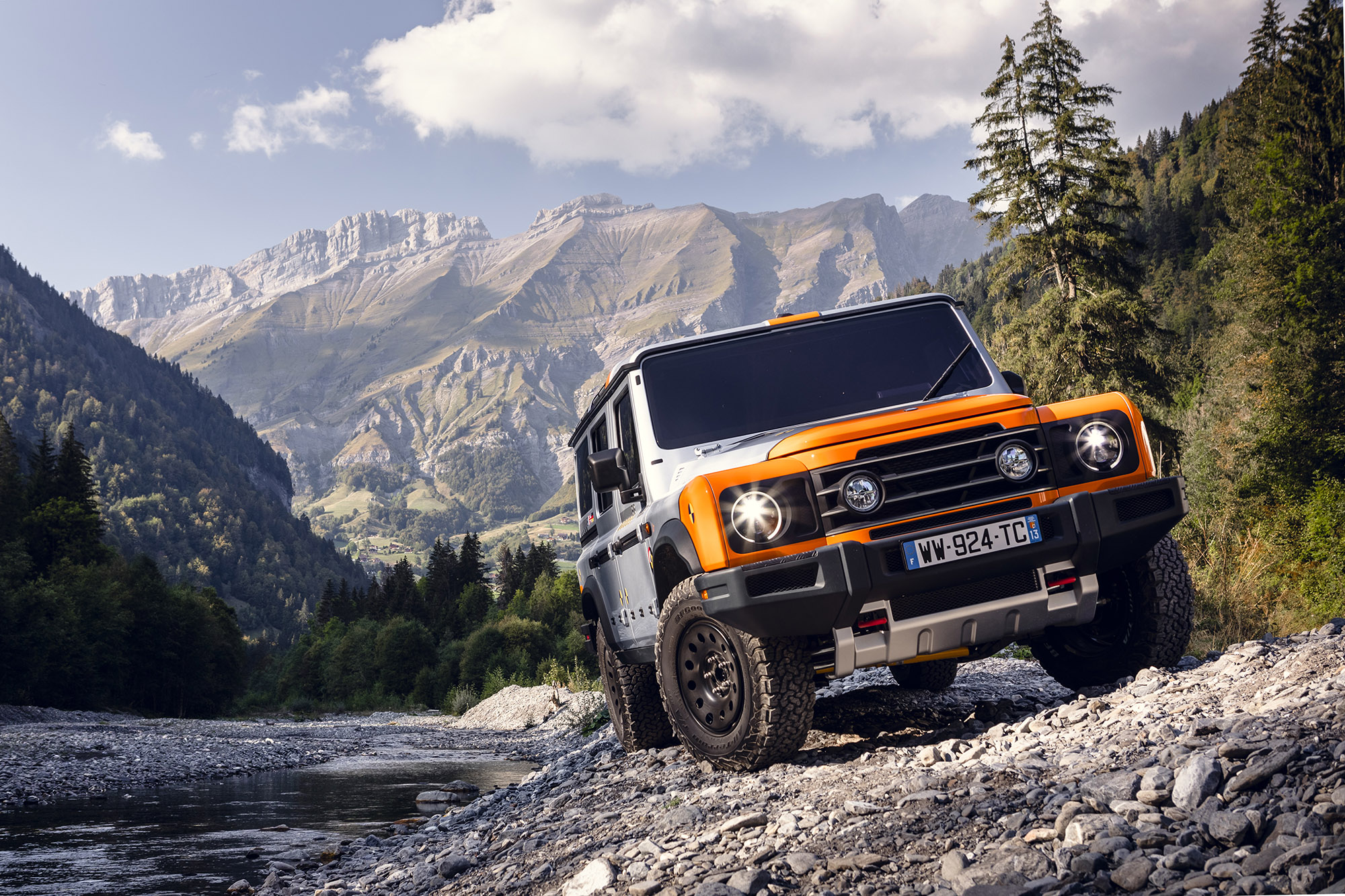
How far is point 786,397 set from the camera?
6230mm

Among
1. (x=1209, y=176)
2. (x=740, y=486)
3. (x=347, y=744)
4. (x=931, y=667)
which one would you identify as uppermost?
(x=1209, y=176)

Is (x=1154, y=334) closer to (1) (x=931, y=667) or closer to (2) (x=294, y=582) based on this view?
(1) (x=931, y=667)

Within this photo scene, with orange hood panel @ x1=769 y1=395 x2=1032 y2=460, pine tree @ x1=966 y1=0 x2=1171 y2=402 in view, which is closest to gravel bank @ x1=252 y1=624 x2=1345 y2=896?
orange hood panel @ x1=769 y1=395 x2=1032 y2=460

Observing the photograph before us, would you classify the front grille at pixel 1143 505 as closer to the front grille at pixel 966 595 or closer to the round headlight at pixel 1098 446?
the round headlight at pixel 1098 446

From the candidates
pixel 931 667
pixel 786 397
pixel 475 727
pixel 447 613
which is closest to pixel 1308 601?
pixel 931 667

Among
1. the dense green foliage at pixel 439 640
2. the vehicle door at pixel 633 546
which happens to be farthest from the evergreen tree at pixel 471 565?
the vehicle door at pixel 633 546

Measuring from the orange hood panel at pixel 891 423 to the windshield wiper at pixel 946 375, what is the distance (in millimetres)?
675

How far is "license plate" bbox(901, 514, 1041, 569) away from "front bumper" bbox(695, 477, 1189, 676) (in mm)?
29

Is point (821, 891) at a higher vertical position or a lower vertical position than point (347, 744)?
higher

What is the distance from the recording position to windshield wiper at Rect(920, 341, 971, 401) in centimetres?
608

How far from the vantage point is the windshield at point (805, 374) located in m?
6.16

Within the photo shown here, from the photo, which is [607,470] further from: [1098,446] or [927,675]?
[927,675]

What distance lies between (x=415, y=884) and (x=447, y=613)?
294 ft

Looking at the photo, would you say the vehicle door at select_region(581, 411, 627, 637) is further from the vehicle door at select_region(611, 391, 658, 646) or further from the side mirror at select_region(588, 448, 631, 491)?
the side mirror at select_region(588, 448, 631, 491)
